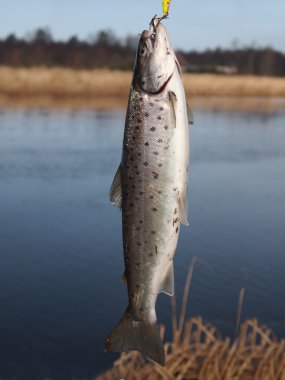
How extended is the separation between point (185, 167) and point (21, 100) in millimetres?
21922

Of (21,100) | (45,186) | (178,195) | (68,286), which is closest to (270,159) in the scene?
(45,186)

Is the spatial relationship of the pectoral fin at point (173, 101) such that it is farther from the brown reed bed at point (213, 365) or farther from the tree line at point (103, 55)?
the tree line at point (103, 55)

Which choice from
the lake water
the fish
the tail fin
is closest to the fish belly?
the fish

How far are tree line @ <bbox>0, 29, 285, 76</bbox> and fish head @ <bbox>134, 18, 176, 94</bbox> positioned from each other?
2962 centimetres

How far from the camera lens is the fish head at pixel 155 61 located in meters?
1.68

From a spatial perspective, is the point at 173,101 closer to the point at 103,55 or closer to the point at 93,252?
the point at 93,252

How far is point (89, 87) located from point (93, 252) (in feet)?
66.3

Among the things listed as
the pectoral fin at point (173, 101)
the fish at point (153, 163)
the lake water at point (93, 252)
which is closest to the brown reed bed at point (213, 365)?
the lake water at point (93, 252)

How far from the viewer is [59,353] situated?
174 inches

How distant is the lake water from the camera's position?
15.2 ft

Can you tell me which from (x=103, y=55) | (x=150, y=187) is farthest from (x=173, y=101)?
(x=103, y=55)

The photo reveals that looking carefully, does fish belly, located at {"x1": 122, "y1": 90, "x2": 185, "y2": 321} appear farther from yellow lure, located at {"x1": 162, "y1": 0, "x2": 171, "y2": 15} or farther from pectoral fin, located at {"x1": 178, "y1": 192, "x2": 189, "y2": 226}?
yellow lure, located at {"x1": 162, "y1": 0, "x2": 171, "y2": 15}

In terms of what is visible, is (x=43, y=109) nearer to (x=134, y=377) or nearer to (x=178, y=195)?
(x=134, y=377)

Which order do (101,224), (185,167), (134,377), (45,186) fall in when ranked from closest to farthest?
(185,167)
(134,377)
(101,224)
(45,186)
